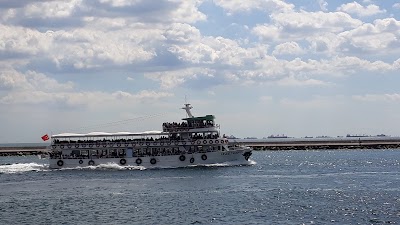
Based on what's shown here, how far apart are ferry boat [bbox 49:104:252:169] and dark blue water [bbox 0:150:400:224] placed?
3710 mm

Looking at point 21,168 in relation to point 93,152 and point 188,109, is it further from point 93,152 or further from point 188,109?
point 188,109

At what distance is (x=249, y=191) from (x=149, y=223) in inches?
804

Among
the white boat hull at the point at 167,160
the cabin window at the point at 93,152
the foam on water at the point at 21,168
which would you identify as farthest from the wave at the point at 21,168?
the cabin window at the point at 93,152

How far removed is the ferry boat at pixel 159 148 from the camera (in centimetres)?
10038

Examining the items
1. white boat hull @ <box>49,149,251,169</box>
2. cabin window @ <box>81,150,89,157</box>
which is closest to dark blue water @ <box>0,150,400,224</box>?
white boat hull @ <box>49,149,251,169</box>

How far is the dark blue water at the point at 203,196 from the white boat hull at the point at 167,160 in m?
2.78

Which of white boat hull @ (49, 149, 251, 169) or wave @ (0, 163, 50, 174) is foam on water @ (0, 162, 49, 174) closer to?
wave @ (0, 163, 50, 174)

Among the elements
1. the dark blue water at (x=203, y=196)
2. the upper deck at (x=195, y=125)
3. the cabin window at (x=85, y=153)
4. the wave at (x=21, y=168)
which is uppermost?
the upper deck at (x=195, y=125)

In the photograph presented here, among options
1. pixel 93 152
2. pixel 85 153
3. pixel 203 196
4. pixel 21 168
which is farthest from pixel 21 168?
pixel 203 196

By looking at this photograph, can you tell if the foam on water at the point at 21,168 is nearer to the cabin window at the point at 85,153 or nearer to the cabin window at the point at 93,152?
the cabin window at the point at 85,153

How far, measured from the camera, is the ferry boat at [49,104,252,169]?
100 metres

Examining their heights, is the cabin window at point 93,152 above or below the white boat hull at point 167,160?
above

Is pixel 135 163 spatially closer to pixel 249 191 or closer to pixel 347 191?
pixel 249 191

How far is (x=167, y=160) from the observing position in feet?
330
